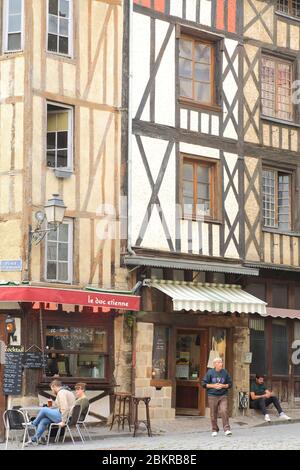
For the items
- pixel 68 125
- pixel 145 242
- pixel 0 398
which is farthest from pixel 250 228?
pixel 0 398

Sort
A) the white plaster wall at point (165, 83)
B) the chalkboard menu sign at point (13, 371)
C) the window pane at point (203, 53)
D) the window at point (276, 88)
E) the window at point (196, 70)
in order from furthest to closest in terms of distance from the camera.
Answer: the window at point (276, 88) → the window pane at point (203, 53) → the window at point (196, 70) → the white plaster wall at point (165, 83) → the chalkboard menu sign at point (13, 371)

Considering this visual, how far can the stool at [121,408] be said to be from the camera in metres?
19.0

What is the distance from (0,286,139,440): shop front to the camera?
59.7ft

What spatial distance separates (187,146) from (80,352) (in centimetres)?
490

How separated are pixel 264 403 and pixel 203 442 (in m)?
5.16

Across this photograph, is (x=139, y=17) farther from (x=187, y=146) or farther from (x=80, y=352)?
(x=80, y=352)

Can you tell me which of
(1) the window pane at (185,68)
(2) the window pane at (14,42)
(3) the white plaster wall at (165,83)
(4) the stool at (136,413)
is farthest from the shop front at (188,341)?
(2) the window pane at (14,42)

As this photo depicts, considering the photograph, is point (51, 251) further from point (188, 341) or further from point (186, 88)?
point (186, 88)

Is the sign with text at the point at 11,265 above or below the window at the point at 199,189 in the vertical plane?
below

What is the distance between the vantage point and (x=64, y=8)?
1967 centimetres

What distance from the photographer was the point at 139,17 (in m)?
20.6

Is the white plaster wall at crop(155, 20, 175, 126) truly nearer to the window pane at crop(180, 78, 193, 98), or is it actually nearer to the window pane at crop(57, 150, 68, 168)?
the window pane at crop(180, 78, 193, 98)

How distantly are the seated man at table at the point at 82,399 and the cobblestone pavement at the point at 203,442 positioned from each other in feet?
1.68

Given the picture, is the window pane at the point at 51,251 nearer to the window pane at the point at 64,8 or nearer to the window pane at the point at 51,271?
the window pane at the point at 51,271
